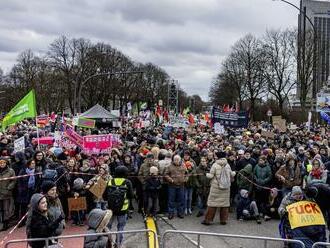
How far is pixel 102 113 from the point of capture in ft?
117

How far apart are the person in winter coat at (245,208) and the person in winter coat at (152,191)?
6.58 feet

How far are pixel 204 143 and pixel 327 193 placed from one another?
10891mm

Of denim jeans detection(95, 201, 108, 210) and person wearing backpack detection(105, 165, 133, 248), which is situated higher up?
person wearing backpack detection(105, 165, 133, 248)

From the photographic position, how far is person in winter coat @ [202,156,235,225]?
11.8 m

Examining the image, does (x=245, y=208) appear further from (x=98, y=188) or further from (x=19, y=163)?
(x=19, y=163)

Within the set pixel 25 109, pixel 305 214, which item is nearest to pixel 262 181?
pixel 305 214

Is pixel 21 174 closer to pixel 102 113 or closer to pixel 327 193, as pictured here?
pixel 327 193

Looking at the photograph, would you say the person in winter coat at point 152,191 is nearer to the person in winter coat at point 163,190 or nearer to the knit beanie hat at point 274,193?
the person in winter coat at point 163,190

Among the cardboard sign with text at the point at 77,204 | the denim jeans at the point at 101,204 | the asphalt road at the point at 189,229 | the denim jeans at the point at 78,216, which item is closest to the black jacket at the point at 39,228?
the asphalt road at the point at 189,229

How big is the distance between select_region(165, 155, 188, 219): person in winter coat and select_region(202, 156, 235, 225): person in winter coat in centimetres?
76

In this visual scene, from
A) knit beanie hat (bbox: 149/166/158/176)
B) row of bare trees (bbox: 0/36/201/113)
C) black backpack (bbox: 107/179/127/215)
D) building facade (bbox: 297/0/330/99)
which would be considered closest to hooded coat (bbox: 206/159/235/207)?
knit beanie hat (bbox: 149/166/158/176)

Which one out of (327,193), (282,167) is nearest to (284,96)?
(282,167)

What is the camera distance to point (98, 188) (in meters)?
11.0

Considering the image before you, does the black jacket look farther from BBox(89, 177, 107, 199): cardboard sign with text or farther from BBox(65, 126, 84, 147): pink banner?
BBox(65, 126, 84, 147): pink banner
